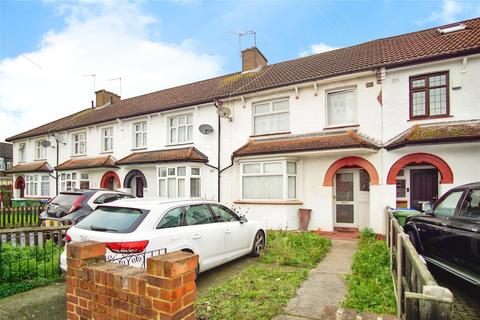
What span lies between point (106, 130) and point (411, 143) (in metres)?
15.6

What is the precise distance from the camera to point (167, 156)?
13.8m

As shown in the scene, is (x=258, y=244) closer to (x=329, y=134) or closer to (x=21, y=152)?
(x=329, y=134)

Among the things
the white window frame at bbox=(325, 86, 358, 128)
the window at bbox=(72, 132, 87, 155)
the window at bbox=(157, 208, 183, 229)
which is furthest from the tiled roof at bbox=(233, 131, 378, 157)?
the window at bbox=(72, 132, 87, 155)

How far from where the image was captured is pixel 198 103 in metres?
13.7

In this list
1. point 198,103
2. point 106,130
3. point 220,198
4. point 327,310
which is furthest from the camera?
point 106,130

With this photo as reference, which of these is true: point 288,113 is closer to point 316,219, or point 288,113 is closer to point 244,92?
point 244,92

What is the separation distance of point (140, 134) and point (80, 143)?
5.65m

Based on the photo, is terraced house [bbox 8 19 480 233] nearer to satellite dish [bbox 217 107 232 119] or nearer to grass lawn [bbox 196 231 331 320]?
satellite dish [bbox 217 107 232 119]

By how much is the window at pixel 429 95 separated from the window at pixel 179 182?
856cm

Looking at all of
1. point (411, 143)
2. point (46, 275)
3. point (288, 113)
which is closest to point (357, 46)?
point (288, 113)

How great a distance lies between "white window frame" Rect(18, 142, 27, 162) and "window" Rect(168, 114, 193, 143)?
1496cm

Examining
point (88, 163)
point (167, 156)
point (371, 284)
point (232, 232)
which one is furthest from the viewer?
point (88, 163)

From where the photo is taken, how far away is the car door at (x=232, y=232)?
6.11 m

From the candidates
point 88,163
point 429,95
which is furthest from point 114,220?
point 88,163
